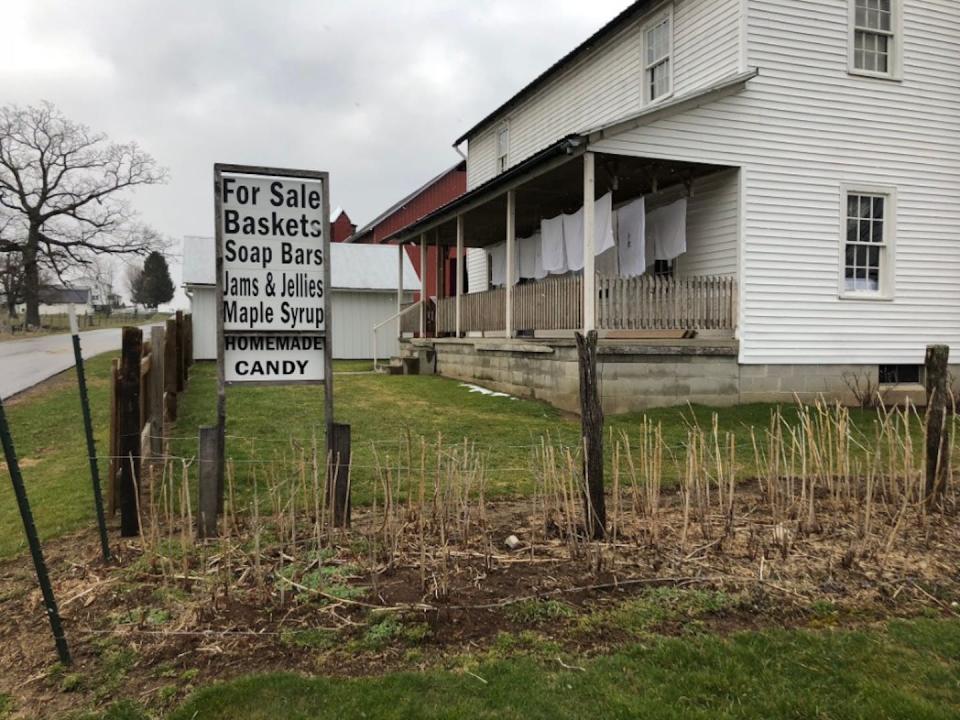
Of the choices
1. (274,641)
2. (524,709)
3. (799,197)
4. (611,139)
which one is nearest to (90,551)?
(274,641)

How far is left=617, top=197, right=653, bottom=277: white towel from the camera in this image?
475 inches

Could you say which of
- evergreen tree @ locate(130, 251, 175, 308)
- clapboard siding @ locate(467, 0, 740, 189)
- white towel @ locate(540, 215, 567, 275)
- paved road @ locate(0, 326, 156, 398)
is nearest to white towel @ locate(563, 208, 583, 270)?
white towel @ locate(540, 215, 567, 275)

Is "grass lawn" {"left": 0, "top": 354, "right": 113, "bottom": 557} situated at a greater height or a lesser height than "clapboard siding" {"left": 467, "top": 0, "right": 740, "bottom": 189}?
lesser

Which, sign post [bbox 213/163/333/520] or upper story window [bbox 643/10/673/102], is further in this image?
upper story window [bbox 643/10/673/102]

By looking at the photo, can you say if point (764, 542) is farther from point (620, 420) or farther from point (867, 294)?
point (867, 294)

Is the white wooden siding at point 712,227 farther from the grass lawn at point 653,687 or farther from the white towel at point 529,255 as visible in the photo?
the grass lawn at point 653,687

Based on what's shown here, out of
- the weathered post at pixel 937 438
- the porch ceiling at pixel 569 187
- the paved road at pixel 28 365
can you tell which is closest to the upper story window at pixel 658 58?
the porch ceiling at pixel 569 187

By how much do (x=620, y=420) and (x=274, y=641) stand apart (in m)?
7.66

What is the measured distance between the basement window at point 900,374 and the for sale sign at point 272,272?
11654 mm

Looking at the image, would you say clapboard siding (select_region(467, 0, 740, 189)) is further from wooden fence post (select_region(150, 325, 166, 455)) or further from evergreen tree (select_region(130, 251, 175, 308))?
evergreen tree (select_region(130, 251, 175, 308))

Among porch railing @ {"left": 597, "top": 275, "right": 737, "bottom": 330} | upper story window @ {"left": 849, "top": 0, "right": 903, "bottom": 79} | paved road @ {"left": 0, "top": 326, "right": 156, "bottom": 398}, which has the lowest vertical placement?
paved road @ {"left": 0, "top": 326, "right": 156, "bottom": 398}

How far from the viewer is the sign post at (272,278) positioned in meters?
5.05

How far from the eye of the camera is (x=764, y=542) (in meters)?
4.73

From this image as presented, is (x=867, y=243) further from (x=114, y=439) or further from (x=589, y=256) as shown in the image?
(x=114, y=439)
